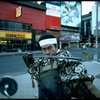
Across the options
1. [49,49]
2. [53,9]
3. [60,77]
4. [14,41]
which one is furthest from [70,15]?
[60,77]

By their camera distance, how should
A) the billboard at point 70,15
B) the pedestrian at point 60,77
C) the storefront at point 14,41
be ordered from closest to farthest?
the pedestrian at point 60,77, the storefront at point 14,41, the billboard at point 70,15

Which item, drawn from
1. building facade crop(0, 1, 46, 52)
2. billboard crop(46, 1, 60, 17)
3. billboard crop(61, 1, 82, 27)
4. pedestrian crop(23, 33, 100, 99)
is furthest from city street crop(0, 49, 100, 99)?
billboard crop(61, 1, 82, 27)

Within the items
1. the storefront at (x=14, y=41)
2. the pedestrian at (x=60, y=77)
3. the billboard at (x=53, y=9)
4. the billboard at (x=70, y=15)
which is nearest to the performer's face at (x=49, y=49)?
the pedestrian at (x=60, y=77)

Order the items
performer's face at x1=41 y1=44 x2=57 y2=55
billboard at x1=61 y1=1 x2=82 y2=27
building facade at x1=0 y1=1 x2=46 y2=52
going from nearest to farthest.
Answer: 1. performer's face at x1=41 y1=44 x2=57 y2=55
2. building facade at x1=0 y1=1 x2=46 y2=52
3. billboard at x1=61 y1=1 x2=82 y2=27

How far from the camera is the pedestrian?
238cm

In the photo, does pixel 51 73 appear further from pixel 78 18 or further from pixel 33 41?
pixel 78 18

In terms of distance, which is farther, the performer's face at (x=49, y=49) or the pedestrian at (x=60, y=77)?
the performer's face at (x=49, y=49)

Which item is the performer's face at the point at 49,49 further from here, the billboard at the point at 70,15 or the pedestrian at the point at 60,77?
the billboard at the point at 70,15

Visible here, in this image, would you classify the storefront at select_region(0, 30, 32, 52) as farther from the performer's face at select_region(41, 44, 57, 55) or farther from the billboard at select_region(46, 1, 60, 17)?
the performer's face at select_region(41, 44, 57, 55)

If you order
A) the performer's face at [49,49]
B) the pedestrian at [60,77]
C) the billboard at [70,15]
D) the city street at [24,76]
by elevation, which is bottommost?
the city street at [24,76]

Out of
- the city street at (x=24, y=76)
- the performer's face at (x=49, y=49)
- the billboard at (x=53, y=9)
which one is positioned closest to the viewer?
the performer's face at (x=49, y=49)

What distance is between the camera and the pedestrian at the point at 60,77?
2375mm

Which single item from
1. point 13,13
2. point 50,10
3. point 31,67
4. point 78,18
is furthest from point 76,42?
point 31,67

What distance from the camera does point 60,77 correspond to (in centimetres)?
258
